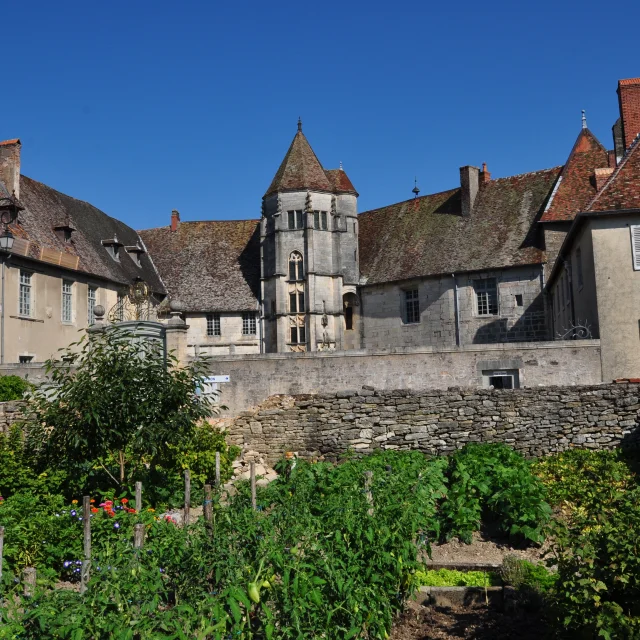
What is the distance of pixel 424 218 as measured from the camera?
115 ft

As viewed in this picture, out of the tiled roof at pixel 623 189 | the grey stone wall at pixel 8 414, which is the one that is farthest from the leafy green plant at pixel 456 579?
the tiled roof at pixel 623 189

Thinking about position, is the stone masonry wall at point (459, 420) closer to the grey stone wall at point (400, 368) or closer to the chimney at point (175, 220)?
the grey stone wall at point (400, 368)

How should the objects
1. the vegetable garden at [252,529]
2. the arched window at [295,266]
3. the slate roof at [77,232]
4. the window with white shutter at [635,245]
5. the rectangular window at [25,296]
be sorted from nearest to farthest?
the vegetable garden at [252,529] < the window with white shutter at [635,245] < the rectangular window at [25,296] < the slate roof at [77,232] < the arched window at [295,266]

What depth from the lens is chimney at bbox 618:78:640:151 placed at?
23222 mm

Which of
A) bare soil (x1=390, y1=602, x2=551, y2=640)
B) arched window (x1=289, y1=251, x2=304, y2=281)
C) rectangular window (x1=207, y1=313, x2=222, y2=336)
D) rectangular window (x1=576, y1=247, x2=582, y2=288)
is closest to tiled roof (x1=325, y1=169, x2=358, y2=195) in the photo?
arched window (x1=289, y1=251, x2=304, y2=281)

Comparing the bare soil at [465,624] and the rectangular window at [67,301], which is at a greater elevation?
the rectangular window at [67,301]

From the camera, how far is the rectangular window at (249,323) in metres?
35.5

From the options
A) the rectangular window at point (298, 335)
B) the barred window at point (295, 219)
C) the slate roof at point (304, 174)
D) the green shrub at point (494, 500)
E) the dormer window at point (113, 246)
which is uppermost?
the slate roof at point (304, 174)

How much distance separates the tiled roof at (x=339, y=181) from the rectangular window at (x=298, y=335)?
6982mm

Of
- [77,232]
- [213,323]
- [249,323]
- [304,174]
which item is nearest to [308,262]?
[304,174]

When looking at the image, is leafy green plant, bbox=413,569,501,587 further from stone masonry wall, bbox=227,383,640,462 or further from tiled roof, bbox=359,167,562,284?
tiled roof, bbox=359,167,562,284

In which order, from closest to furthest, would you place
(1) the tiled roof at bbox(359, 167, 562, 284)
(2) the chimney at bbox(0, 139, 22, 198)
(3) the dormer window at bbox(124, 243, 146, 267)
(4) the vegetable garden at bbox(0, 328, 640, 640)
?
(4) the vegetable garden at bbox(0, 328, 640, 640) → (2) the chimney at bbox(0, 139, 22, 198) → (1) the tiled roof at bbox(359, 167, 562, 284) → (3) the dormer window at bbox(124, 243, 146, 267)

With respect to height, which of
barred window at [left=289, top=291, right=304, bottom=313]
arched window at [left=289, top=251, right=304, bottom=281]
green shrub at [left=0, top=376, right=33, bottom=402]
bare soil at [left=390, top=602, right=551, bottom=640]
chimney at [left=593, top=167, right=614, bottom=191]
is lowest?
bare soil at [left=390, top=602, right=551, bottom=640]

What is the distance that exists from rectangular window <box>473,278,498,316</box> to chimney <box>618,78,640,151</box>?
8.79 meters
